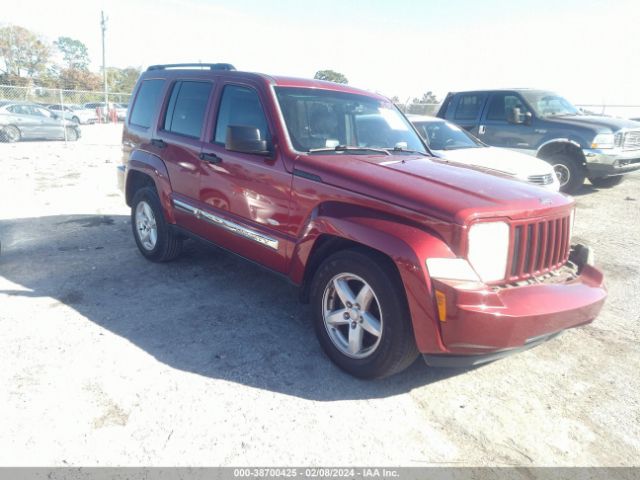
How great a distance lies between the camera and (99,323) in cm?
375

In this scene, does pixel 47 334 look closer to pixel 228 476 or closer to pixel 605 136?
pixel 228 476

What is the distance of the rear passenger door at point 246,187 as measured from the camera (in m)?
3.55

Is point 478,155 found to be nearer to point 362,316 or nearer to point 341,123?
point 341,123

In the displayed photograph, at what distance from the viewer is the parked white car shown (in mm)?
6895

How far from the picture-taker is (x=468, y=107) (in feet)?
33.7

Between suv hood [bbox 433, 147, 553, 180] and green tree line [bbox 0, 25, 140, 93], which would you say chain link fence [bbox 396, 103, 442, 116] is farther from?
green tree line [bbox 0, 25, 140, 93]

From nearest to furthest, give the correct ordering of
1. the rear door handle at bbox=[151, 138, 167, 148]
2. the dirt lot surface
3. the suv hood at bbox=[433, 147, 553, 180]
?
the dirt lot surface, the rear door handle at bbox=[151, 138, 167, 148], the suv hood at bbox=[433, 147, 553, 180]

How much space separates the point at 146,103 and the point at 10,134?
15.5 metres

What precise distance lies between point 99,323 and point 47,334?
0.37 metres

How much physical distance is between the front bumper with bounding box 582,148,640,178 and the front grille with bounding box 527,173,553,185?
2361 millimetres

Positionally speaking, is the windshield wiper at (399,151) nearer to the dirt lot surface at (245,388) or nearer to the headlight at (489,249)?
the headlight at (489,249)

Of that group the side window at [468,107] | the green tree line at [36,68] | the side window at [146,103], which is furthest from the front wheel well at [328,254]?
the green tree line at [36,68]

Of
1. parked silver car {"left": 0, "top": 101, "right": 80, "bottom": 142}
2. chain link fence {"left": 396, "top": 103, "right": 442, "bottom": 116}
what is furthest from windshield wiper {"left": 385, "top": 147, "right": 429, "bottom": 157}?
chain link fence {"left": 396, "top": 103, "right": 442, "bottom": 116}

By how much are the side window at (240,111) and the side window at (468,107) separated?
24.3ft
